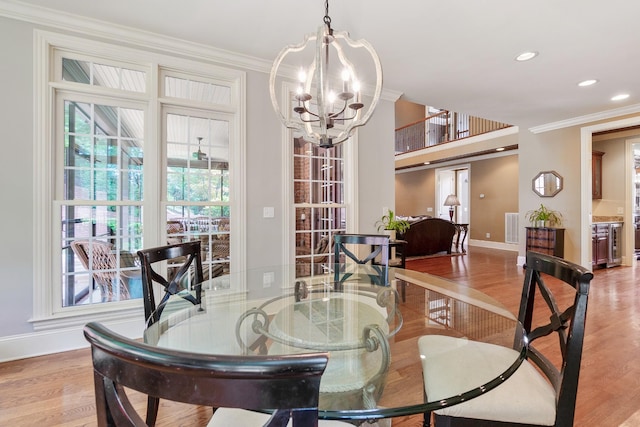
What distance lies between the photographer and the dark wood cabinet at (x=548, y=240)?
5.30 m

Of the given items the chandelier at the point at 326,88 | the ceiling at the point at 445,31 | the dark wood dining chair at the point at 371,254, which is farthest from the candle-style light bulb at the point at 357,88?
the dark wood dining chair at the point at 371,254

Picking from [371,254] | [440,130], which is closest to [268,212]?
[371,254]

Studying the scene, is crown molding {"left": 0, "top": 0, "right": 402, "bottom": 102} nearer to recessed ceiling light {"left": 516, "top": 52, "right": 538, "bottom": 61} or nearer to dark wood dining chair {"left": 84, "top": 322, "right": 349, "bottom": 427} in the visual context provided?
recessed ceiling light {"left": 516, "top": 52, "right": 538, "bottom": 61}

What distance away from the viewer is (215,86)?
321 centimetres

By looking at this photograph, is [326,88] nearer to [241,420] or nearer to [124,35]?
[241,420]

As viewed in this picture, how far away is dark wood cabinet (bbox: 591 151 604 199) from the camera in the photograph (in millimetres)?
6220

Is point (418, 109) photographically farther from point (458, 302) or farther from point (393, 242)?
point (458, 302)

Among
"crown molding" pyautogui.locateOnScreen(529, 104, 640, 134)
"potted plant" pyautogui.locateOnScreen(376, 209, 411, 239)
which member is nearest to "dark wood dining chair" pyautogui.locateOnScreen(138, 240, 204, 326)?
"potted plant" pyautogui.locateOnScreen(376, 209, 411, 239)

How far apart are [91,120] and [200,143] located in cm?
91

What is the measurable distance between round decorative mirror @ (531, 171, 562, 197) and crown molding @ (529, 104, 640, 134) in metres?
0.82

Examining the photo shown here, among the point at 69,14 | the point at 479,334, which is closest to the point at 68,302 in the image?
the point at 69,14

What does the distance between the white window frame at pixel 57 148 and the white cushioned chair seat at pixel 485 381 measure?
2617 millimetres

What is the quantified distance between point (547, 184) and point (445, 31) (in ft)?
14.5

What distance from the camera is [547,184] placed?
566 centimetres
